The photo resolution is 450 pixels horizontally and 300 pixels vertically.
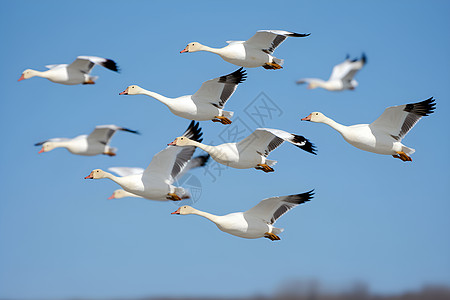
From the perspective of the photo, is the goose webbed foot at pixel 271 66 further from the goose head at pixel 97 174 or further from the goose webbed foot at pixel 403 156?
the goose head at pixel 97 174

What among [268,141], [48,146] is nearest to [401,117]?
[268,141]

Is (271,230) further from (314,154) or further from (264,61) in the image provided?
(264,61)

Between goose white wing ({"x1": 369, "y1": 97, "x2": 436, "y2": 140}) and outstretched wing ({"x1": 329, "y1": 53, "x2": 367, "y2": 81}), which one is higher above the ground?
outstretched wing ({"x1": 329, "y1": 53, "x2": 367, "y2": 81})

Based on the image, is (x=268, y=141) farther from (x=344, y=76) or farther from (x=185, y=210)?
(x=344, y=76)

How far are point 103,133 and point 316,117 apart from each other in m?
4.83

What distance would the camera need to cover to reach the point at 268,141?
43.3ft

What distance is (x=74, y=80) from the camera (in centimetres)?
1611

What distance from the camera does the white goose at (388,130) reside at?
1301 centimetres

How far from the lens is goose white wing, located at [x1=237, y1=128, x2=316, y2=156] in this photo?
41.6ft

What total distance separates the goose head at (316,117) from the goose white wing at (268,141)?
1.08 meters

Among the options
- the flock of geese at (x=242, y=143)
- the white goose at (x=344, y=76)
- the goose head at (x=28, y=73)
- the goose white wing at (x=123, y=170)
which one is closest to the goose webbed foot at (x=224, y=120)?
the flock of geese at (x=242, y=143)

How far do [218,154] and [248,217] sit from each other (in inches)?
53.2

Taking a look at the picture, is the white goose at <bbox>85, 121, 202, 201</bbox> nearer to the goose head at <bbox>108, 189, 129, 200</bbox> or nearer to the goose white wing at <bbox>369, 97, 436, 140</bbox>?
the goose head at <bbox>108, 189, 129, 200</bbox>

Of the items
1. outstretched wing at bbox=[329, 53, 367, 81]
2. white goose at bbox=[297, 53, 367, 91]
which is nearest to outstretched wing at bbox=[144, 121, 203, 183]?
white goose at bbox=[297, 53, 367, 91]
